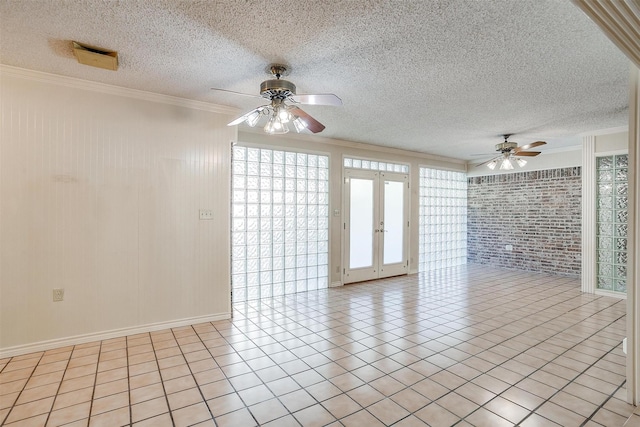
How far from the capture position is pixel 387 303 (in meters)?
4.38

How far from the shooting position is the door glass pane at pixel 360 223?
563cm

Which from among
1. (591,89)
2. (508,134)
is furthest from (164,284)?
(508,134)

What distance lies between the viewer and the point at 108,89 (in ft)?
10.2

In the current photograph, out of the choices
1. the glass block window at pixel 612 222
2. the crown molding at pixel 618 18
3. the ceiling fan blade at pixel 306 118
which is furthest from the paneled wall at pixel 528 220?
the ceiling fan blade at pixel 306 118

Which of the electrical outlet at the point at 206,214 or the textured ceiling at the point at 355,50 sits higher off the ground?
the textured ceiling at the point at 355,50

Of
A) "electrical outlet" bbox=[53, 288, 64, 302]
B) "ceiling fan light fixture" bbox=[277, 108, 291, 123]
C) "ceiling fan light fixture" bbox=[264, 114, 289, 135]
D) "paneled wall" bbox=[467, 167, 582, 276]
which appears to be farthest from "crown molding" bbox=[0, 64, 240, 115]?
"paneled wall" bbox=[467, 167, 582, 276]

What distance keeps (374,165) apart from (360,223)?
1.16 meters

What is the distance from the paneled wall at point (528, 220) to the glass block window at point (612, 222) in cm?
121

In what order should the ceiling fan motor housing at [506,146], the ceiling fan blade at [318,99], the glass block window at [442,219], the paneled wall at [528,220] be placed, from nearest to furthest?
the ceiling fan blade at [318,99]
the ceiling fan motor housing at [506,146]
the paneled wall at [528,220]
the glass block window at [442,219]

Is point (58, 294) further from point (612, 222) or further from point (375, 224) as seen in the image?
point (612, 222)

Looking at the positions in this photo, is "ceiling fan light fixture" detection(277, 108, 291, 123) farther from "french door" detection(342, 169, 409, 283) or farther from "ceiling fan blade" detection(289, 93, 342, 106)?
"french door" detection(342, 169, 409, 283)

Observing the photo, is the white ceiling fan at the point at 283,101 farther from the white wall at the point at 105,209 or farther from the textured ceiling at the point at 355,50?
the white wall at the point at 105,209

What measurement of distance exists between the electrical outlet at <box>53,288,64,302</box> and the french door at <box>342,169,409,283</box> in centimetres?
385

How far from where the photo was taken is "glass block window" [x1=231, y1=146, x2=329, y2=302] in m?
4.46
